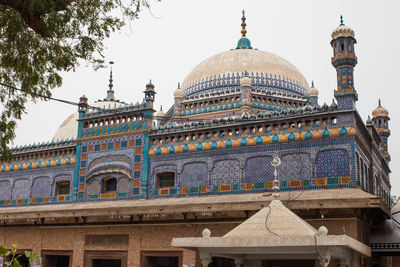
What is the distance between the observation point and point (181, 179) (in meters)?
21.7

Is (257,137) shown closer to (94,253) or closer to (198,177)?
(198,177)

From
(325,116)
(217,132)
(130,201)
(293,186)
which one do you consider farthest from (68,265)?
(325,116)

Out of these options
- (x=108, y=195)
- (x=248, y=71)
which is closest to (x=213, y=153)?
(x=108, y=195)

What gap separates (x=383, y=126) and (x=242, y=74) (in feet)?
28.8

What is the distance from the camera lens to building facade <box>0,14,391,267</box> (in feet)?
61.2

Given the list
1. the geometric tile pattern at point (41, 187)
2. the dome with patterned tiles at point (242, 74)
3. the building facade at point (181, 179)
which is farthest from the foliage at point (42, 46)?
the dome with patterned tiles at point (242, 74)

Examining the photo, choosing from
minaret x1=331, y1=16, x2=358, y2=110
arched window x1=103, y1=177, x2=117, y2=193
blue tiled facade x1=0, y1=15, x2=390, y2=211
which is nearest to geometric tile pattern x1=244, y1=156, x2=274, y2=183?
blue tiled facade x1=0, y1=15, x2=390, y2=211

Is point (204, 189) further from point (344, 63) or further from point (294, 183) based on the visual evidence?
point (344, 63)

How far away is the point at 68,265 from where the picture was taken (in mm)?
24609

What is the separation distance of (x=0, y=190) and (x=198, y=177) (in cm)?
1266

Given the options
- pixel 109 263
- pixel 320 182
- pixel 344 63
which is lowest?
pixel 109 263

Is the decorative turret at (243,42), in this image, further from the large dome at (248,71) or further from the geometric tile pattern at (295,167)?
the geometric tile pattern at (295,167)

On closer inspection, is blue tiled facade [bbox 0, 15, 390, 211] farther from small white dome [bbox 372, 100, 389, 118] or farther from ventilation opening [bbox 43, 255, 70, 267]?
ventilation opening [bbox 43, 255, 70, 267]

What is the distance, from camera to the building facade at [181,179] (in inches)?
734
